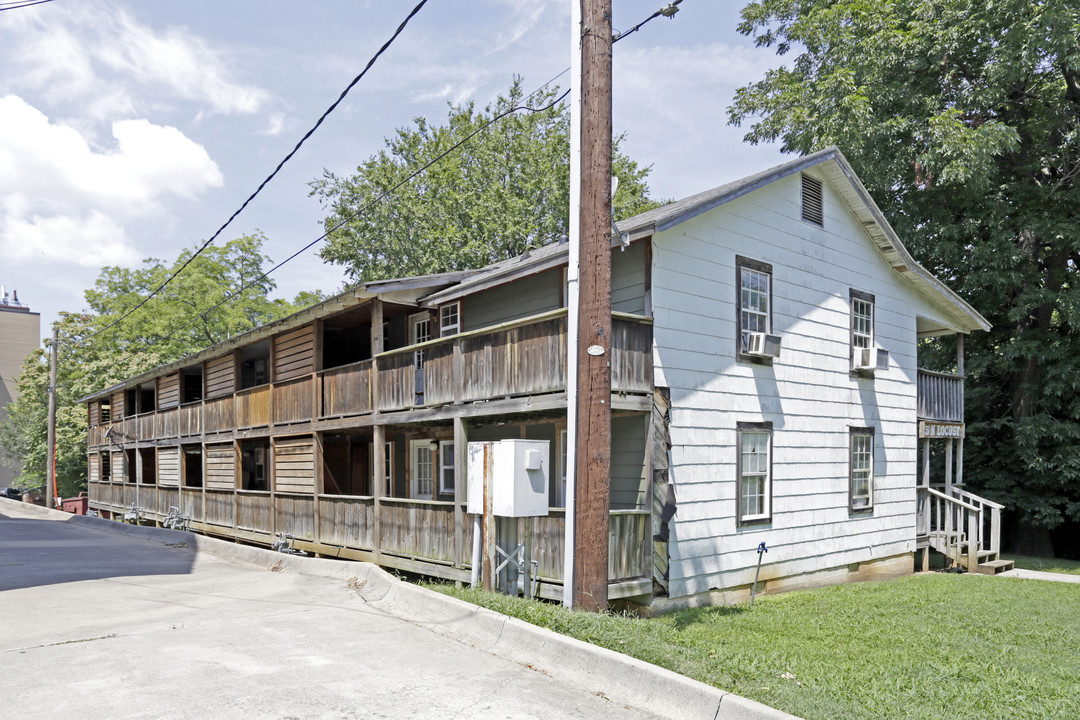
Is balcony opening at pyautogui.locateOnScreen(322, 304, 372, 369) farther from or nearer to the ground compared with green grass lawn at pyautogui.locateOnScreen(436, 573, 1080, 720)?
farther from the ground

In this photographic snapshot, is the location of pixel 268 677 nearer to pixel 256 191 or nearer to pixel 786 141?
pixel 256 191

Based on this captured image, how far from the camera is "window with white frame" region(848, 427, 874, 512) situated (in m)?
16.0

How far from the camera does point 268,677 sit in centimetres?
664

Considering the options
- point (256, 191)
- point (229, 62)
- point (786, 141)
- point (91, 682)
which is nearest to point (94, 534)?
point (256, 191)

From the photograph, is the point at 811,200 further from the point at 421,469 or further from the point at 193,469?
the point at 193,469

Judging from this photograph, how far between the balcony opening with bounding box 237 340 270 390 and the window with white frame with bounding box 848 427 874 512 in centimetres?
1553

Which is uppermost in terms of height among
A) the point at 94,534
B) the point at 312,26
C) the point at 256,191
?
the point at 312,26

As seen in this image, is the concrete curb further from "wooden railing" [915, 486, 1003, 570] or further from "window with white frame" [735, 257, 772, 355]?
"wooden railing" [915, 486, 1003, 570]

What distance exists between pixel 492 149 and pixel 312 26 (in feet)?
87.9

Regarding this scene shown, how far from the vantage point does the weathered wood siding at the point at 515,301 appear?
14.2 metres

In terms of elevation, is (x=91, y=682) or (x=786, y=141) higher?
(x=786, y=141)

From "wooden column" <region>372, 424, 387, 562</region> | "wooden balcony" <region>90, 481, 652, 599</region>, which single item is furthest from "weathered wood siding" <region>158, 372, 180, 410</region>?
"wooden column" <region>372, 424, 387, 562</region>

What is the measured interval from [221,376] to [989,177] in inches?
864

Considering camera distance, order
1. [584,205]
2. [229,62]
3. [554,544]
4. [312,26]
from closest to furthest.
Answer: [584,205], [554,544], [312,26], [229,62]
